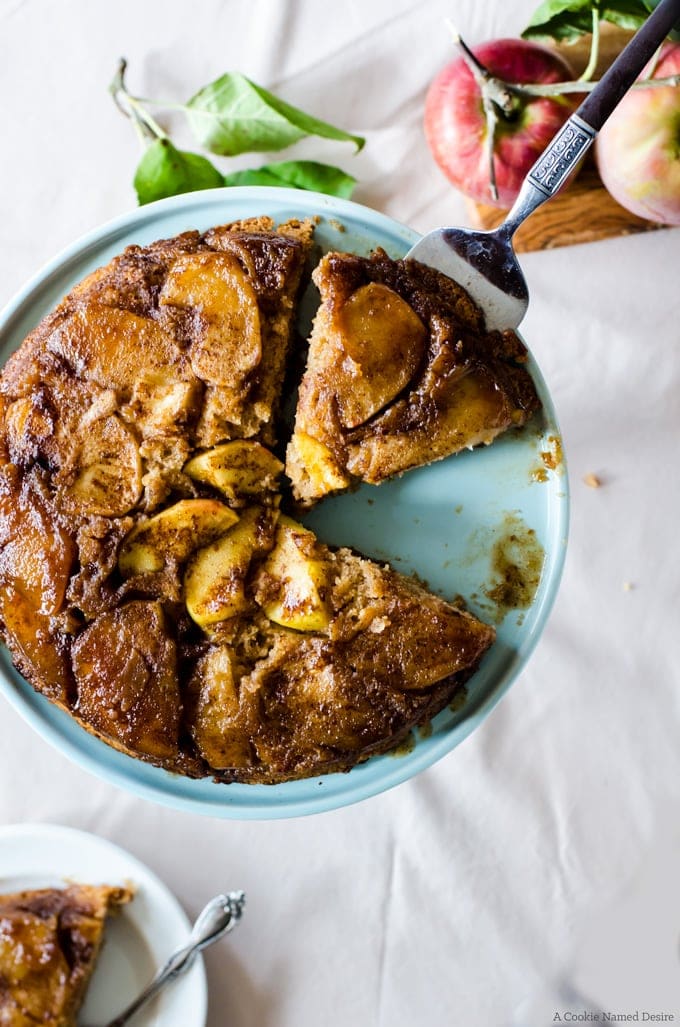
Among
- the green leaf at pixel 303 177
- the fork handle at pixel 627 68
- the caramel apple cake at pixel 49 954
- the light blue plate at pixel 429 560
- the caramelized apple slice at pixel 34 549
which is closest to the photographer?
the caramelized apple slice at pixel 34 549

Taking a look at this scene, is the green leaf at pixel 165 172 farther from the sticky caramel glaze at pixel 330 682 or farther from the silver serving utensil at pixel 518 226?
the sticky caramel glaze at pixel 330 682

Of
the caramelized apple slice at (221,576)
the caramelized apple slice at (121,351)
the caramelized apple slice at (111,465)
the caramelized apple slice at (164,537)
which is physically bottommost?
the caramelized apple slice at (221,576)

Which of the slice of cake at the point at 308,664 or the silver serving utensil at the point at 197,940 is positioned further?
the silver serving utensil at the point at 197,940

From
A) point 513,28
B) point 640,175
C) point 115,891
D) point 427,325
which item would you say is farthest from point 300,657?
point 513,28

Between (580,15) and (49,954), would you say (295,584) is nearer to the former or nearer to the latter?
(49,954)

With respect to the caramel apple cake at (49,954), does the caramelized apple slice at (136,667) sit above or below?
above

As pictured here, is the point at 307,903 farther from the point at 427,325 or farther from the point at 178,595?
the point at 427,325

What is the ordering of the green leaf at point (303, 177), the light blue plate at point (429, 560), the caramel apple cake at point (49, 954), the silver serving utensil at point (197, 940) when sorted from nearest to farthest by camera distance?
the light blue plate at point (429, 560), the caramel apple cake at point (49, 954), the silver serving utensil at point (197, 940), the green leaf at point (303, 177)

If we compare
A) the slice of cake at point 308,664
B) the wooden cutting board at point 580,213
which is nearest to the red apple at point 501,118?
the wooden cutting board at point 580,213
